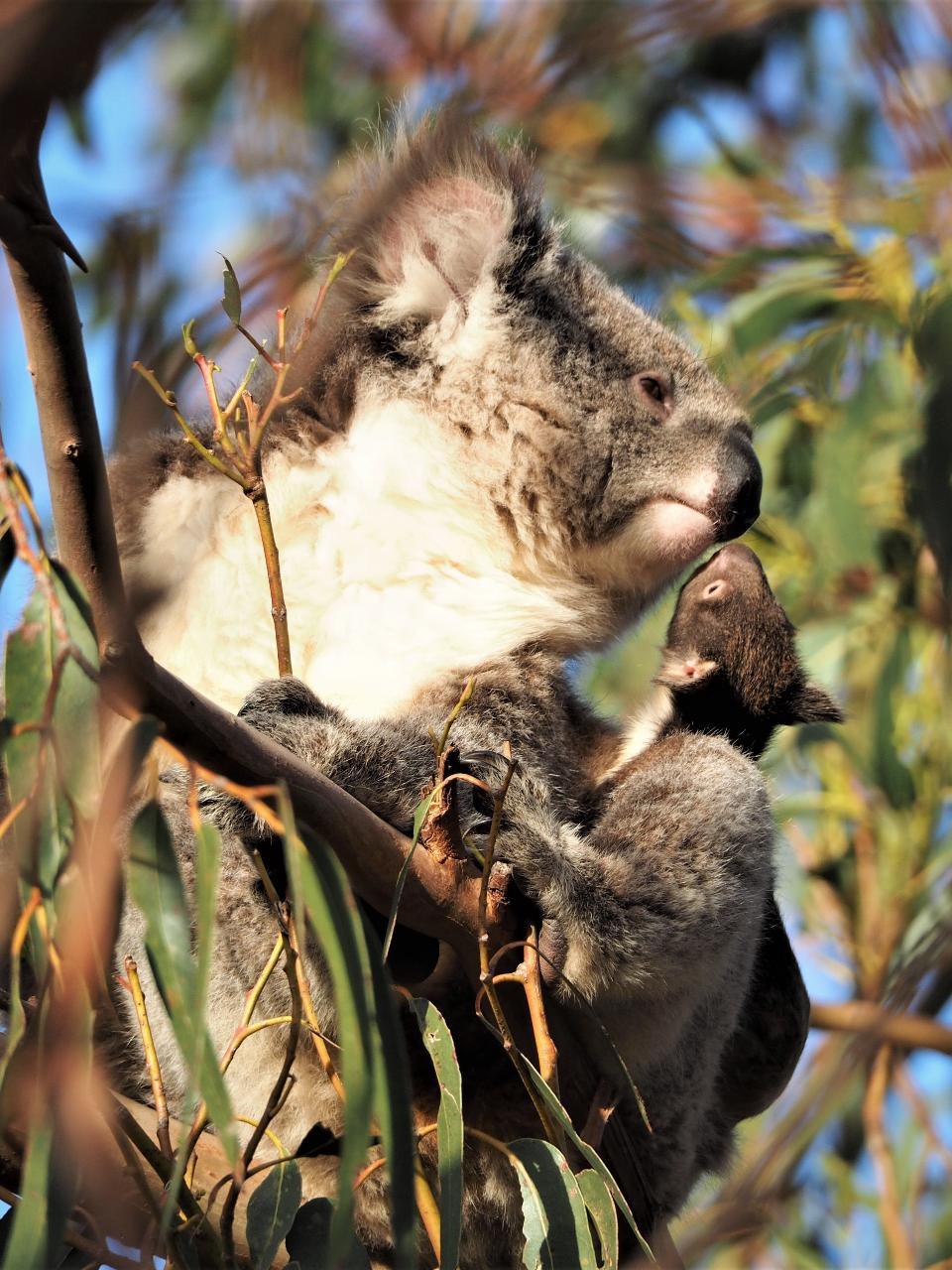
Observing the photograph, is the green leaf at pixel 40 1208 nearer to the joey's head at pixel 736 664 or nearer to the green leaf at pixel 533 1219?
the green leaf at pixel 533 1219

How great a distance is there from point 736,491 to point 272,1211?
53.5 inches

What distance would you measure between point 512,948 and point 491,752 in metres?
0.26

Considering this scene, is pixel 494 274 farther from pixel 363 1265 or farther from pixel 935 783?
pixel 935 783

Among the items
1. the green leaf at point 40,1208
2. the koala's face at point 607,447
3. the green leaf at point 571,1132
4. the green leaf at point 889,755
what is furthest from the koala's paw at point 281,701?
the green leaf at point 889,755

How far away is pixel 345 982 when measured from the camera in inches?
45.8

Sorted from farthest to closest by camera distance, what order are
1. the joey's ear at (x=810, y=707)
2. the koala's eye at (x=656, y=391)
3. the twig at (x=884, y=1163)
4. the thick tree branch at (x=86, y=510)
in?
1. the twig at (x=884, y=1163)
2. the joey's ear at (x=810, y=707)
3. the koala's eye at (x=656, y=391)
4. the thick tree branch at (x=86, y=510)

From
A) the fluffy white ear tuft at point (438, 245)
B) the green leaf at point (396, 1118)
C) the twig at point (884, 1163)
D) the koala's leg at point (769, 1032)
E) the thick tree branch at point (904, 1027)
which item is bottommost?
the twig at point (884, 1163)

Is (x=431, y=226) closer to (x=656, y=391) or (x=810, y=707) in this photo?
(x=656, y=391)

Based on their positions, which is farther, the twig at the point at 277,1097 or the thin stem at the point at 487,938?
the thin stem at the point at 487,938

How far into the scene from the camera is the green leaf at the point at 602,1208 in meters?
1.50

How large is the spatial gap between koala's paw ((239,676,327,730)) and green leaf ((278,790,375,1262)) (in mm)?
493

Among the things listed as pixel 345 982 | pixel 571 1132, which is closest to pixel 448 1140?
pixel 571 1132

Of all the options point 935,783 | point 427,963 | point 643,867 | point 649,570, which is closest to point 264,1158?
point 427,963

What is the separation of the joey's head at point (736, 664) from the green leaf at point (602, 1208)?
1.04 m
